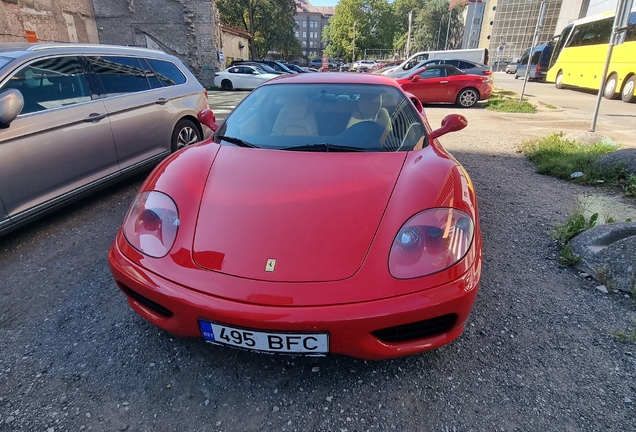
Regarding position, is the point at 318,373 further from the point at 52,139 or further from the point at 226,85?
the point at 226,85

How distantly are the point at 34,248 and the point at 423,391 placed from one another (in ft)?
10.1

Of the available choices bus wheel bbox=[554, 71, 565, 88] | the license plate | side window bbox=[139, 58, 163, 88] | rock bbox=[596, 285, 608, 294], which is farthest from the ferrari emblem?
bus wheel bbox=[554, 71, 565, 88]

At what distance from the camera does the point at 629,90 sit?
1170 centimetres

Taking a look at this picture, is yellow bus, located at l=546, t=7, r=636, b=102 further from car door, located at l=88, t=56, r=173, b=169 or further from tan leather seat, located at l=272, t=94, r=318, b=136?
car door, located at l=88, t=56, r=173, b=169

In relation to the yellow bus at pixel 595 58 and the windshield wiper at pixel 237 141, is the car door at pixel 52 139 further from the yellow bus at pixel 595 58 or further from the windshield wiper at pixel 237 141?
the yellow bus at pixel 595 58

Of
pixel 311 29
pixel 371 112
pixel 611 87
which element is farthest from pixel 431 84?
pixel 311 29

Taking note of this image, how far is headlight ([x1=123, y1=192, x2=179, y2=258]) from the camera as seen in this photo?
1.67 metres

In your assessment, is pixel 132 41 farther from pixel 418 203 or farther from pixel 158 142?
pixel 418 203

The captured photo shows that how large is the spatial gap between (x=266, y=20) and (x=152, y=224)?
128 feet

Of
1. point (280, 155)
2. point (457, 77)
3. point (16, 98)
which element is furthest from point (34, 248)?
point (457, 77)

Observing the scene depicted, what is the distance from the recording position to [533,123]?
820cm

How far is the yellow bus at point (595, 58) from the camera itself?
11.9 meters

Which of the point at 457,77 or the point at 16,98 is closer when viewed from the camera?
the point at 16,98

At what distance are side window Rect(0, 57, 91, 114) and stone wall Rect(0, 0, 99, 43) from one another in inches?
549
